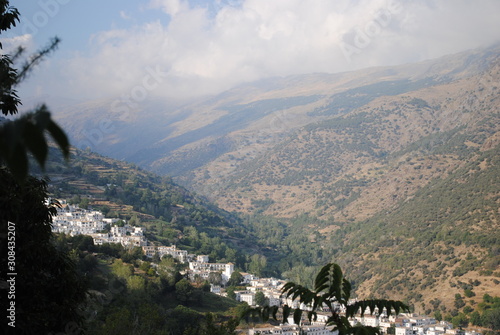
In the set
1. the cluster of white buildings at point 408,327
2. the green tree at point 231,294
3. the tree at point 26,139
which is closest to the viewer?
the tree at point 26,139

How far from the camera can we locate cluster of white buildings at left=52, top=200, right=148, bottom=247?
169 feet

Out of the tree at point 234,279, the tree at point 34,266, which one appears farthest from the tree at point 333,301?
the tree at point 234,279

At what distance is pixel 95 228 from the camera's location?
5475 cm

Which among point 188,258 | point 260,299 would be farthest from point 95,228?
point 260,299

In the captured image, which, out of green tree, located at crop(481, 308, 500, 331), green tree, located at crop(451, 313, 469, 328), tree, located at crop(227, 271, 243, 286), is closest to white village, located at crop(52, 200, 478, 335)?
tree, located at crop(227, 271, 243, 286)

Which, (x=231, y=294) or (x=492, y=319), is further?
(x=231, y=294)

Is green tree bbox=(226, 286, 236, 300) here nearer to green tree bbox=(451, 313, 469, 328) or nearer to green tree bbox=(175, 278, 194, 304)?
green tree bbox=(175, 278, 194, 304)

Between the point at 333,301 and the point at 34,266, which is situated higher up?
the point at 34,266

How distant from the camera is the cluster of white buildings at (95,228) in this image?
5153 cm

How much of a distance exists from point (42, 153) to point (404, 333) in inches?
1669

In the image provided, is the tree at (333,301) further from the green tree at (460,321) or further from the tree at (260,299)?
the green tree at (460,321)

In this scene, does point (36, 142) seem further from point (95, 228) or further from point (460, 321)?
point (95, 228)

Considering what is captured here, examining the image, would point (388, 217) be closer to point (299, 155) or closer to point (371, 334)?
point (299, 155)

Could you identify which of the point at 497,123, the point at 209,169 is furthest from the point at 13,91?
the point at 209,169
